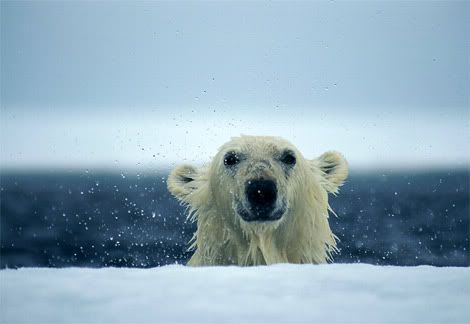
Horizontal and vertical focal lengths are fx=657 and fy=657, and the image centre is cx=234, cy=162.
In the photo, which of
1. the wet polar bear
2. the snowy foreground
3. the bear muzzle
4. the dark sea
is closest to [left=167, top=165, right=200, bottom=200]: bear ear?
the wet polar bear

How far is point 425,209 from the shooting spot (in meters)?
34.6

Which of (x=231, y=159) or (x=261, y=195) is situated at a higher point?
(x=231, y=159)

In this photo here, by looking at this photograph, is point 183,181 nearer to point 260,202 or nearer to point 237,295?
point 260,202

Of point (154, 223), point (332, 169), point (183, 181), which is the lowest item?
point (154, 223)

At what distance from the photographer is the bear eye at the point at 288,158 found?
485 cm

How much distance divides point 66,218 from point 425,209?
18338 mm

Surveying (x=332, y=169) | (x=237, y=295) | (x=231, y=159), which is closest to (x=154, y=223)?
(x=332, y=169)

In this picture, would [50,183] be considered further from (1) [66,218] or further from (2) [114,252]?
(2) [114,252]

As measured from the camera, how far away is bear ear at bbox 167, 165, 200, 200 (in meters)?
5.50

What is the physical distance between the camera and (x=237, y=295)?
2736mm

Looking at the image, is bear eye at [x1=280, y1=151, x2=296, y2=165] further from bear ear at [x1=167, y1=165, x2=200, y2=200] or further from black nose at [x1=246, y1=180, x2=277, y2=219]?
bear ear at [x1=167, y1=165, x2=200, y2=200]

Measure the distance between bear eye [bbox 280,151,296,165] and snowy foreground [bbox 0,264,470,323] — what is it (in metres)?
1.80

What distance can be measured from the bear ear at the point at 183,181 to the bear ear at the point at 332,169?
3.36ft

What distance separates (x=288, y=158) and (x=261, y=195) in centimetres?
49
